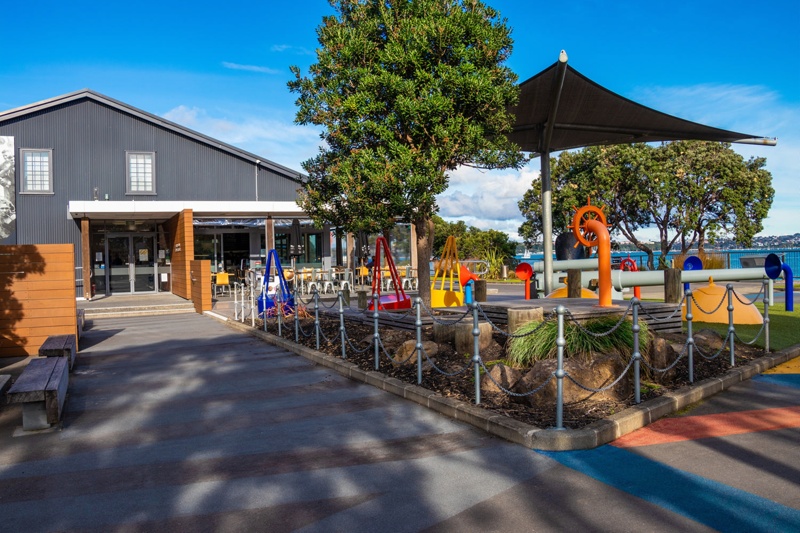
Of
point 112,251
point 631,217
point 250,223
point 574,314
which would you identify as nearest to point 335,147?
A: point 574,314

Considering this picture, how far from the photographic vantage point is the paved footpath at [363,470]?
383cm

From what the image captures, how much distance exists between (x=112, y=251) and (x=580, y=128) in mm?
19449

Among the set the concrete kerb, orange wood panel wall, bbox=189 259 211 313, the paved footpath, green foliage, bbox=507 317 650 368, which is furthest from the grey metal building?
green foliage, bbox=507 317 650 368

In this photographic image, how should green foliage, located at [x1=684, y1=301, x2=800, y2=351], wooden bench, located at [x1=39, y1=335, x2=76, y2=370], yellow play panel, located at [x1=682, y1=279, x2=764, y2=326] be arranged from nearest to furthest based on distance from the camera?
wooden bench, located at [x1=39, y1=335, x2=76, y2=370]
green foliage, located at [x1=684, y1=301, x2=800, y2=351]
yellow play panel, located at [x1=682, y1=279, x2=764, y2=326]

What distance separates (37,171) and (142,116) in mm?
4535

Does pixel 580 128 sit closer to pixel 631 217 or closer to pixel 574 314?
pixel 574 314

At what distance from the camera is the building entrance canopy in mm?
11398

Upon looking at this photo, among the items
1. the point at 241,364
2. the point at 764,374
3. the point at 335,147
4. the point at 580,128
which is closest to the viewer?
the point at 764,374

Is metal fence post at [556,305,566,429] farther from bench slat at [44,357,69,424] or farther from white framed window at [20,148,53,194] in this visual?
white framed window at [20,148,53,194]

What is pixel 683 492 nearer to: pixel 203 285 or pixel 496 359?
pixel 496 359

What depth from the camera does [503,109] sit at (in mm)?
11055

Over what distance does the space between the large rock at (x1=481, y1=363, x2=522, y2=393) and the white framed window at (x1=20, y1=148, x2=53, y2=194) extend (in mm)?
22556

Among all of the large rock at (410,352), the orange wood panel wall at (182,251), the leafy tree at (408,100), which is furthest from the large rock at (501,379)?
the orange wood panel wall at (182,251)

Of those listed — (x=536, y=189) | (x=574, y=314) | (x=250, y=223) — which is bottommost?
(x=574, y=314)
